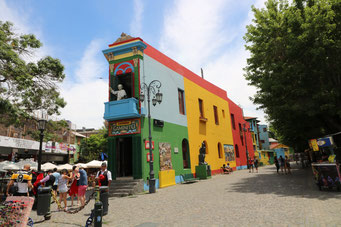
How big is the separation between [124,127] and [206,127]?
10308mm

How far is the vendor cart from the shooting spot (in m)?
8.70

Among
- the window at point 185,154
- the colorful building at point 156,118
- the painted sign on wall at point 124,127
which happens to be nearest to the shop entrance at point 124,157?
the colorful building at point 156,118

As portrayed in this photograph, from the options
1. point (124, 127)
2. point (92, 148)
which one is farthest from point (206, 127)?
point (92, 148)

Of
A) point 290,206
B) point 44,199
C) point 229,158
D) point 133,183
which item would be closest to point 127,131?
point 133,183

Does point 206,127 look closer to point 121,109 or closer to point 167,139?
point 167,139

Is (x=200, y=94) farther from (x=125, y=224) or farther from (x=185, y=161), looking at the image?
(x=125, y=224)

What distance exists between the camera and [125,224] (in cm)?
592

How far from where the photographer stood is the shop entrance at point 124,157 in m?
14.7

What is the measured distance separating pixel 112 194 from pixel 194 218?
739cm

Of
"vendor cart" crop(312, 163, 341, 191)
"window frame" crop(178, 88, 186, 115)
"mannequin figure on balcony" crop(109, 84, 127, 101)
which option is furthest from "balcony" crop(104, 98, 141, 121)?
"vendor cart" crop(312, 163, 341, 191)

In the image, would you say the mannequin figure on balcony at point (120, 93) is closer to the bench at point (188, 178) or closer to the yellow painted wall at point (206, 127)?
the yellow painted wall at point (206, 127)

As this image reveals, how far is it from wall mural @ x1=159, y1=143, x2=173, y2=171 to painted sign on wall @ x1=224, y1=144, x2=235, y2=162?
11252 millimetres

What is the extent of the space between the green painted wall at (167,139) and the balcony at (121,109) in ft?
2.91

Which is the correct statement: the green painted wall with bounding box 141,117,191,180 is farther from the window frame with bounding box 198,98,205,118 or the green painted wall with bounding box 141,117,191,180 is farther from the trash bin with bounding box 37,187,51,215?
the trash bin with bounding box 37,187,51,215
